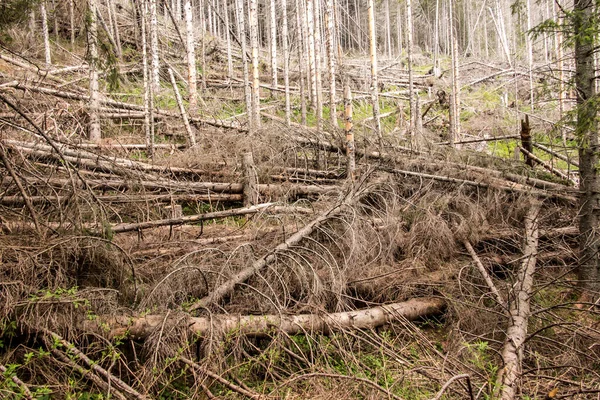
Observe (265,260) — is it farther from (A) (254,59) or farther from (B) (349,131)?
(A) (254,59)

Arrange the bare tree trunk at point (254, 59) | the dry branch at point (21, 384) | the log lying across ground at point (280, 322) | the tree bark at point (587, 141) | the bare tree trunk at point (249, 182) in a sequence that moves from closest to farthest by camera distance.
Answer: the dry branch at point (21, 384) → the log lying across ground at point (280, 322) → the tree bark at point (587, 141) → the bare tree trunk at point (249, 182) → the bare tree trunk at point (254, 59)

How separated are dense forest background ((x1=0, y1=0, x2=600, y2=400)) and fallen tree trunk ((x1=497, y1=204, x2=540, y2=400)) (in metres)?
0.03

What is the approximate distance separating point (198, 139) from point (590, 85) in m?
7.71

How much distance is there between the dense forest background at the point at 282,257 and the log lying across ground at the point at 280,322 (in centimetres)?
2

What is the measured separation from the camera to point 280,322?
437 cm

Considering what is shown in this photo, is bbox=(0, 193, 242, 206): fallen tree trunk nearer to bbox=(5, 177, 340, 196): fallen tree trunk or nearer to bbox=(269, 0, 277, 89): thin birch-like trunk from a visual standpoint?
bbox=(5, 177, 340, 196): fallen tree trunk

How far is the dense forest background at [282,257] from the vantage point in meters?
3.95

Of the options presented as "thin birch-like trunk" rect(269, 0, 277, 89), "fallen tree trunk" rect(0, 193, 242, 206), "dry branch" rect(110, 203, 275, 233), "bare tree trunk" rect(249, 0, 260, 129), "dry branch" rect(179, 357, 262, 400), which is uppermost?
"thin birch-like trunk" rect(269, 0, 277, 89)

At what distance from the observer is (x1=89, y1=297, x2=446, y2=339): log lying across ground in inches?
163

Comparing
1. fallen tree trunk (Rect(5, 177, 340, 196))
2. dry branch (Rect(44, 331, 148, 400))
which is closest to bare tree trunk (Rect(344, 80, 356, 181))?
fallen tree trunk (Rect(5, 177, 340, 196))

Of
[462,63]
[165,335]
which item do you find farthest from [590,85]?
[462,63]

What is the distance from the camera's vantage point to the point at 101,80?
1235 cm

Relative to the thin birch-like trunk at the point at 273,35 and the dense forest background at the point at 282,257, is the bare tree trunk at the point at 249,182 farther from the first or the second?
the thin birch-like trunk at the point at 273,35

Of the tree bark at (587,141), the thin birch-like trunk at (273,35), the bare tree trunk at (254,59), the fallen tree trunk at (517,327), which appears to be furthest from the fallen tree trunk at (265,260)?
the thin birch-like trunk at (273,35)
